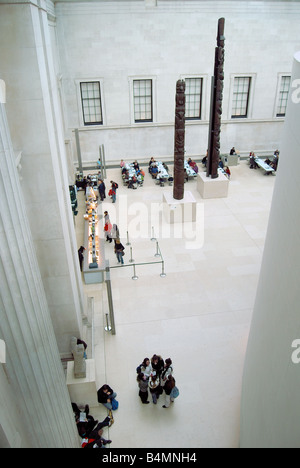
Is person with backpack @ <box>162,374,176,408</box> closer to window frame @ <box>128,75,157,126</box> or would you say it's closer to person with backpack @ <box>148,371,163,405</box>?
person with backpack @ <box>148,371,163,405</box>

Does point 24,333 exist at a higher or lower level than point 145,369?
higher

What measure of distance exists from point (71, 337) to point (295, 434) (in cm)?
618

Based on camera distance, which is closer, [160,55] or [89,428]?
[89,428]

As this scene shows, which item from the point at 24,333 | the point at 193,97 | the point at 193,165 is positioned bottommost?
the point at 193,165

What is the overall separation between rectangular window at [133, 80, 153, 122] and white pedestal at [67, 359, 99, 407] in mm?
17177

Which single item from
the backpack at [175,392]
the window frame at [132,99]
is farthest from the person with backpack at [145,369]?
the window frame at [132,99]

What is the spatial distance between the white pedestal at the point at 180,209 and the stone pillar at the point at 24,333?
11.3 m

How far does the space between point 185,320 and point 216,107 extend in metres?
11.3

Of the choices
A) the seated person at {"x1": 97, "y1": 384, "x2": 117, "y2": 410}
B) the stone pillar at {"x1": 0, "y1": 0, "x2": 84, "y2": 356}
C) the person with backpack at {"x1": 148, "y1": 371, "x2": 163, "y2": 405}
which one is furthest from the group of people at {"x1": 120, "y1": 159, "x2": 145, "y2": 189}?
the seated person at {"x1": 97, "y1": 384, "x2": 117, "y2": 410}

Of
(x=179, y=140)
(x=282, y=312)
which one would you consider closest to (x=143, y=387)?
(x=282, y=312)

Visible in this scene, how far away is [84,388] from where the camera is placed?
879 cm

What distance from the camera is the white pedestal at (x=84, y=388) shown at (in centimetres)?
873

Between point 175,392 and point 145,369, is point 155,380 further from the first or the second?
point 175,392
